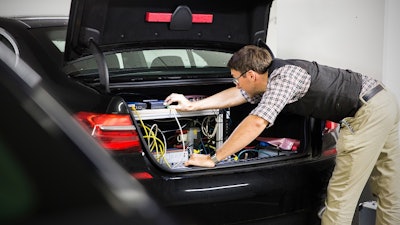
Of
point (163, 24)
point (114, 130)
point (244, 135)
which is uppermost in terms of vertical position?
point (163, 24)

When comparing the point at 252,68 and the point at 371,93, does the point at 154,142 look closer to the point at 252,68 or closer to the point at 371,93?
the point at 252,68

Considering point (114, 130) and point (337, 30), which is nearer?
point (114, 130)

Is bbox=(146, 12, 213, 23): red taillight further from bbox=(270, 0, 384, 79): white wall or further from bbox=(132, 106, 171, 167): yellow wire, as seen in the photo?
bbox=(270, 0, 384, 79): white wall

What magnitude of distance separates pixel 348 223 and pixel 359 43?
2.65 m

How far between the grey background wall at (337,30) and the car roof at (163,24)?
6.79 ft

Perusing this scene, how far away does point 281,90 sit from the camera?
261cm

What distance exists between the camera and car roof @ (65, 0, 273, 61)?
2.62m

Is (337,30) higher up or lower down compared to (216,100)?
higher up

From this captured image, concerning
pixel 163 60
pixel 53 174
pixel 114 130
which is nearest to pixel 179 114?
pixel 114 130

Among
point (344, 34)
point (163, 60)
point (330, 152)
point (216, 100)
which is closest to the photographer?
point (330, 152)

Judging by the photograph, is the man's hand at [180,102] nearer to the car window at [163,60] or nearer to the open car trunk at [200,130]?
the open car trunk at [200,130]

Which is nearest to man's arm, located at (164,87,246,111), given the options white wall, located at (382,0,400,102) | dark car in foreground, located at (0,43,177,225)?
dark car in foreground, located at (0,43,177,225)

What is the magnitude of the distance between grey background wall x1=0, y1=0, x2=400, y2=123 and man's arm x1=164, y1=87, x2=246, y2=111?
2316mm

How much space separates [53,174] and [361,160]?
2.09m
